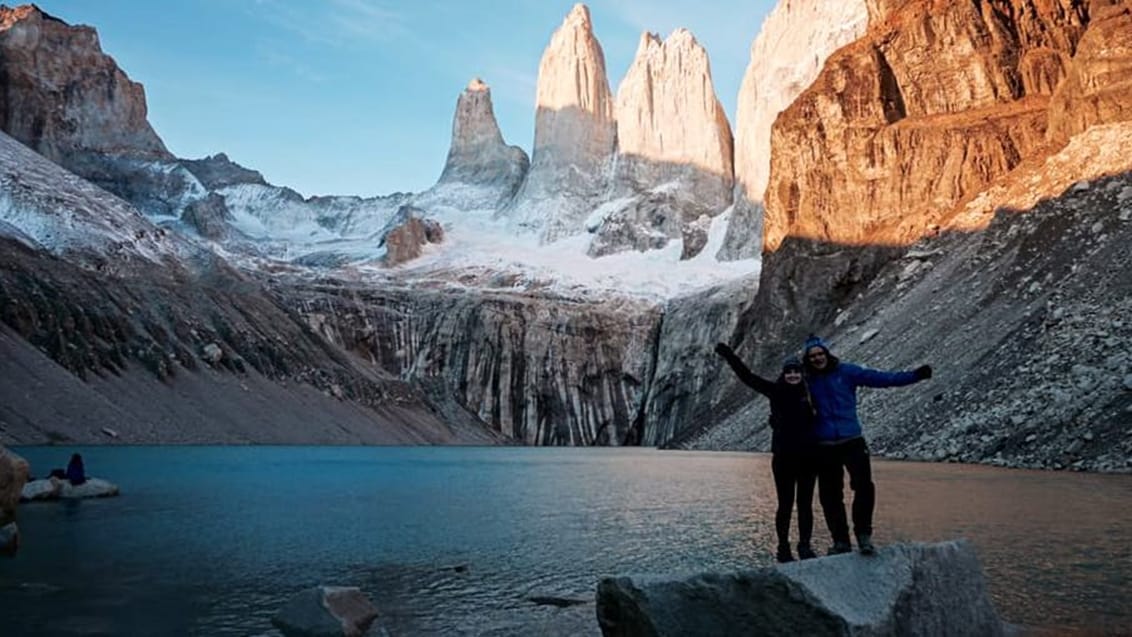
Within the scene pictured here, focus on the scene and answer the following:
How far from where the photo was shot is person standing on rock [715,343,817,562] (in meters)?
9.55

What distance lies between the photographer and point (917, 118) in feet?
235

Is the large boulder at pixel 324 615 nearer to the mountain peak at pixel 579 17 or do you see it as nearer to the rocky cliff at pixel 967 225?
the rocky cliff at pixel 967 225

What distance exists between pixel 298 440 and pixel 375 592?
2736 inches

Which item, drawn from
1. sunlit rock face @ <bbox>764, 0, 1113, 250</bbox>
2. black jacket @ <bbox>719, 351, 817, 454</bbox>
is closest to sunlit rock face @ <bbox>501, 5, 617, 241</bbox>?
sunlit rock face @ <bbox>764, 0, 1113, 250</bbox>

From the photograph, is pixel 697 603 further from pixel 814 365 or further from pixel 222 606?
pixel 222 606

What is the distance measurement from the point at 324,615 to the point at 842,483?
214 inches

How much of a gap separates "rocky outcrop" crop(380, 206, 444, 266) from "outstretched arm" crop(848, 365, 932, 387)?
141 metres

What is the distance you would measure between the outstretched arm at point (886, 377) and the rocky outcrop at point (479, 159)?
176 metres

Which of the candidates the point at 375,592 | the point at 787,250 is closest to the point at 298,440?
the point at 787,250

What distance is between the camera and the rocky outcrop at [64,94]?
488 ft

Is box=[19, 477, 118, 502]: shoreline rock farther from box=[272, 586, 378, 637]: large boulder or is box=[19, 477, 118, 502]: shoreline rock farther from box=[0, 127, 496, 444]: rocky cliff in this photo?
box=[0, 127, 496, 444]: rocky cliff

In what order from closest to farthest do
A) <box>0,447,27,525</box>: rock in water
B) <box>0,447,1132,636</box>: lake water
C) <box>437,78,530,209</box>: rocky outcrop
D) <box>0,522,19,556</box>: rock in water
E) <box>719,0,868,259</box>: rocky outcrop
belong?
<box>0,447,1132,636</box>: lake water
<box>0,522,19,556</box>: rock in water
<box>0,447,27,525</box>: rock in water
<box>719,0,868,259</box>: rocky outcrop
<box>437,78,530,209</box>: rocky outcrop

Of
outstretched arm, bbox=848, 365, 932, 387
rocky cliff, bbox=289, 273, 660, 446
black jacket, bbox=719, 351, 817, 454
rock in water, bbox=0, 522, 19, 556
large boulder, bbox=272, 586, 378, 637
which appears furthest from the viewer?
rocky cliff, bbox=289, 273, 660, 446

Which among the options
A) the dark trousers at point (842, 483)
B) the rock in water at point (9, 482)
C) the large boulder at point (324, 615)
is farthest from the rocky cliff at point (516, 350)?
the dark trousers at point (842, 483)
